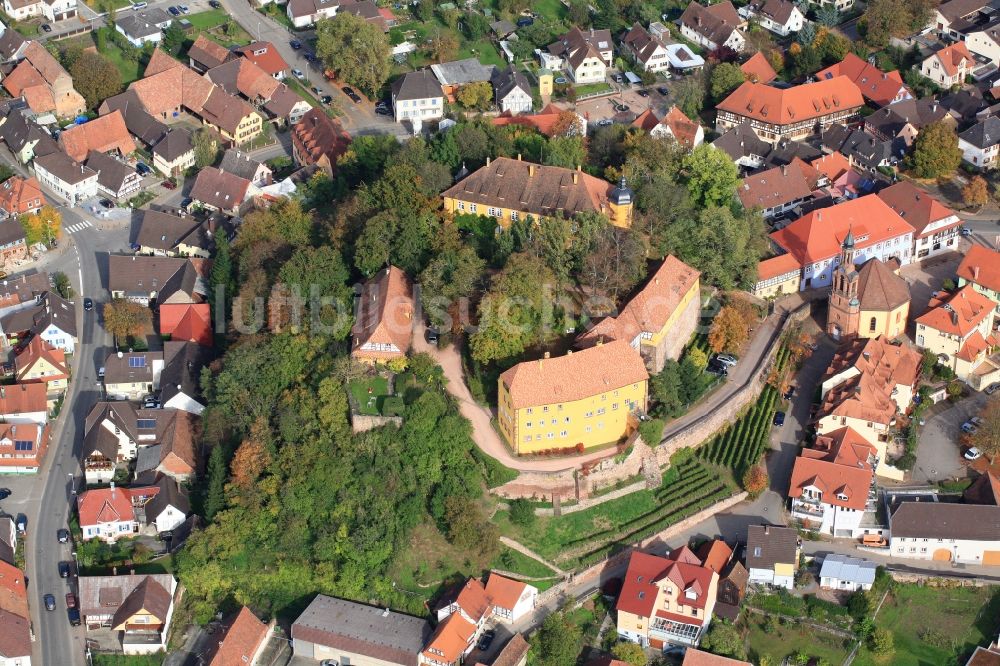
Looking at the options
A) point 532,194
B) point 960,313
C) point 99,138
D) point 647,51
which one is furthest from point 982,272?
point 99,138

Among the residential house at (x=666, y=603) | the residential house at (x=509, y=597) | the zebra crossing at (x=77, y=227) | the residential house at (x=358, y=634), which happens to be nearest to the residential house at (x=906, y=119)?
the residential house at (x=666, y=603)

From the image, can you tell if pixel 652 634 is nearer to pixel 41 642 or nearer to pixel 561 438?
pixel 561 438

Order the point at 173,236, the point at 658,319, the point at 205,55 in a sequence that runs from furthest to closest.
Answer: the point at 205,55, the point at 173,236, the point at 658,319

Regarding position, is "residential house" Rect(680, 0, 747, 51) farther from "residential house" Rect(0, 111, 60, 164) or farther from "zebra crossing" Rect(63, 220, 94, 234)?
"residential house" Rect(0, 111, 60, 164)

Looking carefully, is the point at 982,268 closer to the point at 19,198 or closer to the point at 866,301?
the point at 866,301

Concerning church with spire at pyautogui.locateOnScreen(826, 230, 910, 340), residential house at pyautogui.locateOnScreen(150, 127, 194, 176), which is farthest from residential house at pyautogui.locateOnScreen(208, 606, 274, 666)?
residential house at pyautogui.locateOnScreen(150, 127, 194, 176)

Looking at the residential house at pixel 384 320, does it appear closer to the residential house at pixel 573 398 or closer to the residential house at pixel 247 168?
the residential house at pixel 573 398
